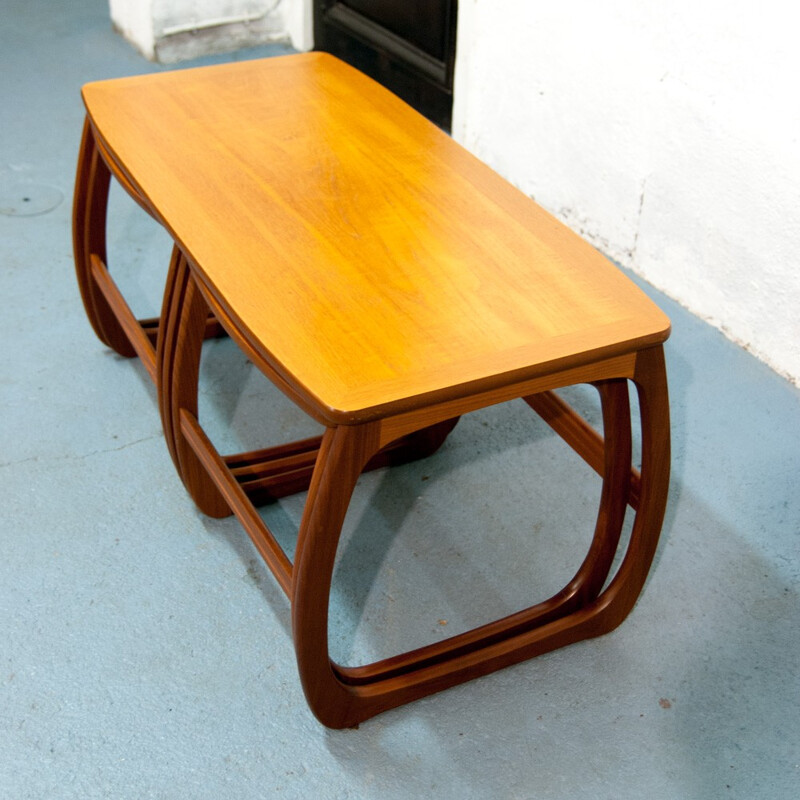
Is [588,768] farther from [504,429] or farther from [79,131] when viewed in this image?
[79,131]

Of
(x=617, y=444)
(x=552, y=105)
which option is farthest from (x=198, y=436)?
(x=552, y=105)

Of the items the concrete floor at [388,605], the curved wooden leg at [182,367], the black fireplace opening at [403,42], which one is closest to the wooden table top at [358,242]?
the curved wooden leg at [182,367]

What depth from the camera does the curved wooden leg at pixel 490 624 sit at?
130 cm

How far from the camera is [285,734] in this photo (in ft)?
5.12

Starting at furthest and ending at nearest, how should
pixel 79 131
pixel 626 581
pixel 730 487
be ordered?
pixel 79 131
pixel 730 487
pixel 626 581

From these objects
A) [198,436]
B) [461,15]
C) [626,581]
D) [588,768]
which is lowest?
[588,768]

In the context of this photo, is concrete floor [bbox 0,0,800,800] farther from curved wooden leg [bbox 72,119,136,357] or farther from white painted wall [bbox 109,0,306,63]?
white painted wall [bbox 109,0,306,63]

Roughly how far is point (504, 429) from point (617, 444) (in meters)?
0.63

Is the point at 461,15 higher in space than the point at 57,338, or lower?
higher

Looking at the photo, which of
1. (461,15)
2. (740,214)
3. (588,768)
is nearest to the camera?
(588,768)

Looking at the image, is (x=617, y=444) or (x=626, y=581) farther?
(x=626, y=581)

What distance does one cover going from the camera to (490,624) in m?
1.64

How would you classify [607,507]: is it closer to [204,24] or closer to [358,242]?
[358,242]

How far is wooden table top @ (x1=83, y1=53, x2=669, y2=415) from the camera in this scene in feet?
4.21
